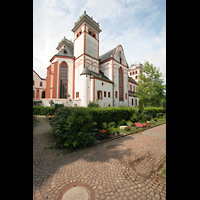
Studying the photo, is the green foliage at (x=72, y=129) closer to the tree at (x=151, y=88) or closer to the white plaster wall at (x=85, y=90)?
the white plaster wall at (x=85, y=90)

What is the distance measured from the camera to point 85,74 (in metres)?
19.1

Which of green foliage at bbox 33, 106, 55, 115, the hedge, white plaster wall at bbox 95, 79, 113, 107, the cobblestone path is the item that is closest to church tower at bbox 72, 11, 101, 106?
white plaster wall at bbox 95, 79, 113, 107

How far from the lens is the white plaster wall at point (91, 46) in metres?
22.6

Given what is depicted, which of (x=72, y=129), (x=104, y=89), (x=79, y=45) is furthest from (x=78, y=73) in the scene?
(x=72, y=129)

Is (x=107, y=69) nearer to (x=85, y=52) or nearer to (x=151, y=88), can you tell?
(x=85, y=52)

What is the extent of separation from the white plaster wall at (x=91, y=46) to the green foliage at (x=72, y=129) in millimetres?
20640

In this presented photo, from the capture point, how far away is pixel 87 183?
274 centimetres

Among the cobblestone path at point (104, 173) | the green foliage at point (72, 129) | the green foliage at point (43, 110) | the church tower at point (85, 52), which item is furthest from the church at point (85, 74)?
the cobblestone path at point (104, 173)

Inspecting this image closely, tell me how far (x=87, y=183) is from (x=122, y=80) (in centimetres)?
2622
